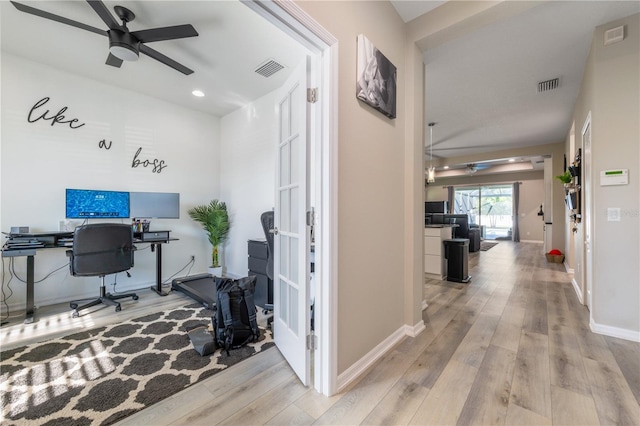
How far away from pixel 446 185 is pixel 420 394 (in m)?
11.2

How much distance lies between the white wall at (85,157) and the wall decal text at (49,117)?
0.03m

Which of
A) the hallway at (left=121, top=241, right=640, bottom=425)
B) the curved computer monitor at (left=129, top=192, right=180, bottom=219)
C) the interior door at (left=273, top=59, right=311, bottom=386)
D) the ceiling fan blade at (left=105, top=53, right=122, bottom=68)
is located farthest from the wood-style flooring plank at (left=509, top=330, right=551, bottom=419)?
the ceiling fan blade at (left=105, top=53, right=122, bottom=68)

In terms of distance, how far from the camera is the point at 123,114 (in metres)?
3.64

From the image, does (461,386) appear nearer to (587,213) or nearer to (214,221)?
(587,213)

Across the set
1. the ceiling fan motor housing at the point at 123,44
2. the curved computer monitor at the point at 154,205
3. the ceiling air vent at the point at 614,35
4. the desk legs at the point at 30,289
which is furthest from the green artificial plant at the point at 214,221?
the ceiling air vent at the point at 614,35

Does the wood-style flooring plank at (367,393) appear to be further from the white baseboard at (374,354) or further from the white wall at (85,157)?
the white wall at (85,157)

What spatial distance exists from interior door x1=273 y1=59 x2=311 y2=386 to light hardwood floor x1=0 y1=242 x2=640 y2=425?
211 mm

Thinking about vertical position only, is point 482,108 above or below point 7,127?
above

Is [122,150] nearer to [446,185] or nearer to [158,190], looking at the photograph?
[158,190]

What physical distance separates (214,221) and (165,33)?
2.67 m

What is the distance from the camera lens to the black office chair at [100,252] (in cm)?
271

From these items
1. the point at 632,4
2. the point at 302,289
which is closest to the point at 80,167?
the point at 302,289

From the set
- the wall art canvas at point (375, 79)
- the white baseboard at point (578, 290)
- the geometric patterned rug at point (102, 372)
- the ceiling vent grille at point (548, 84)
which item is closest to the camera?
the geometric patterned rug at point (102, 372)

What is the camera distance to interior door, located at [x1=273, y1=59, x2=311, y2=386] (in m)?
1.61
